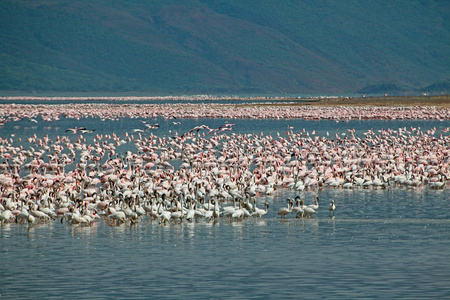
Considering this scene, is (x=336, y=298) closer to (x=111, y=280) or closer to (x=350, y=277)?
(x=350, y=277)

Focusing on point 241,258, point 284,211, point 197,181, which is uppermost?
point 197,181

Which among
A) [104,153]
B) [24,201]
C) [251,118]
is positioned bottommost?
[24,201]

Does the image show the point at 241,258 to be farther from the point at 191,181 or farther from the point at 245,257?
the point at 191,181

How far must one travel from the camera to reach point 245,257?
14.8 m

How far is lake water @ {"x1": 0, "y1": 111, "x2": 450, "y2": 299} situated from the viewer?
12.5m

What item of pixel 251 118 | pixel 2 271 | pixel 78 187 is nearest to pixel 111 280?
pixel 2 271

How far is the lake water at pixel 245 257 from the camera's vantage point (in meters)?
12.5

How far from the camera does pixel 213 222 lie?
1820cm

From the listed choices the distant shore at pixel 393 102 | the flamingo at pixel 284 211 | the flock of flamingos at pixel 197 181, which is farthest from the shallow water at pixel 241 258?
the distant shore at pixel 393 102

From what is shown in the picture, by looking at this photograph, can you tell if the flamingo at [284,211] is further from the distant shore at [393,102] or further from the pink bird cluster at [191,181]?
the distant shore at [393,102]

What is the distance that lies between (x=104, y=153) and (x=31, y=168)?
19.7 feet

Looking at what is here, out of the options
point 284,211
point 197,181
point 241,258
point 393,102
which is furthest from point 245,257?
point 393,102

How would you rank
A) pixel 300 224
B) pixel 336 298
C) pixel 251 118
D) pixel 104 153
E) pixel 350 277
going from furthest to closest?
1. pixel 251 118
2. pixel 104 153
3. pixel 300 224
4. pixel 350 277
5. pixel 336 298

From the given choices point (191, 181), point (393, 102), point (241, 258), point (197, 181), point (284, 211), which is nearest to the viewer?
point (241, 258)
